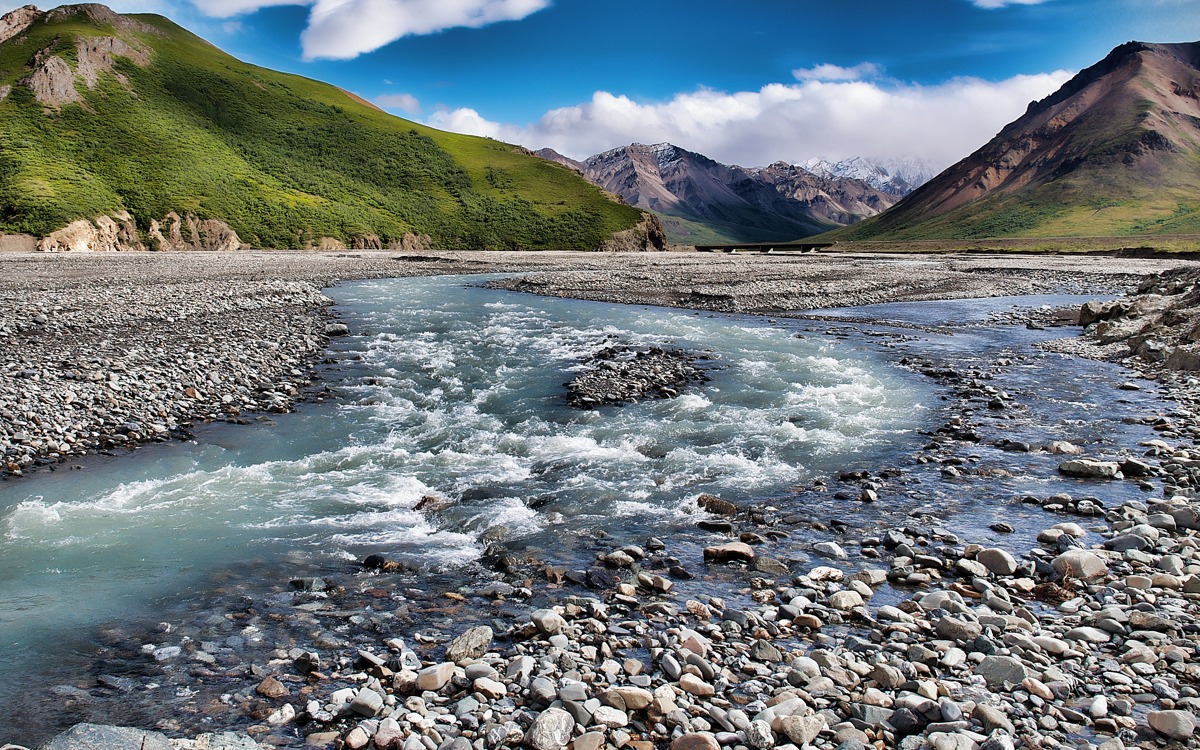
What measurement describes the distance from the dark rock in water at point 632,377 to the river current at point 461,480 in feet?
2.09

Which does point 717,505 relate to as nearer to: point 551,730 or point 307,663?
point 551,730

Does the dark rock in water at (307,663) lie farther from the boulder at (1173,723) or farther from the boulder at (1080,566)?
the boulder at (1080,566)

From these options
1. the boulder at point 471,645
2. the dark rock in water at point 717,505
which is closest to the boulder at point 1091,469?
the dark rock in water at point 717,505

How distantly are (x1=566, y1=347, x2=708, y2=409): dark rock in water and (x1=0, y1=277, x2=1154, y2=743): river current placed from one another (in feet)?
2.09

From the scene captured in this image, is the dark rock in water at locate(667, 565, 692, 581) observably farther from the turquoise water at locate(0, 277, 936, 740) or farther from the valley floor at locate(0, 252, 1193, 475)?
the valley floor at locate(0, 252, 1193, 475)

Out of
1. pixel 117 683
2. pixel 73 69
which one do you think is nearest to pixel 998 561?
pixel 117 683

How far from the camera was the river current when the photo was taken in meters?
8.71

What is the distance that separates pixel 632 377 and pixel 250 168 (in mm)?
150655

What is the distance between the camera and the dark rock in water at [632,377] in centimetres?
1883

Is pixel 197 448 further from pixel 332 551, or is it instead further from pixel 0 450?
pixel 332 551

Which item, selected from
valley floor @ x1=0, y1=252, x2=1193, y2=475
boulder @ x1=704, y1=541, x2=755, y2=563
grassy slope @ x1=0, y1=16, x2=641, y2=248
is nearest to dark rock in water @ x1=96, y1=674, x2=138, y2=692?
boulder @ x1=704, y1=541, x2=755, y2=563

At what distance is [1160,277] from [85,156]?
148m

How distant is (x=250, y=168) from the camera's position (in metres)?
143

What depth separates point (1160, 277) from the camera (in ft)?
162
